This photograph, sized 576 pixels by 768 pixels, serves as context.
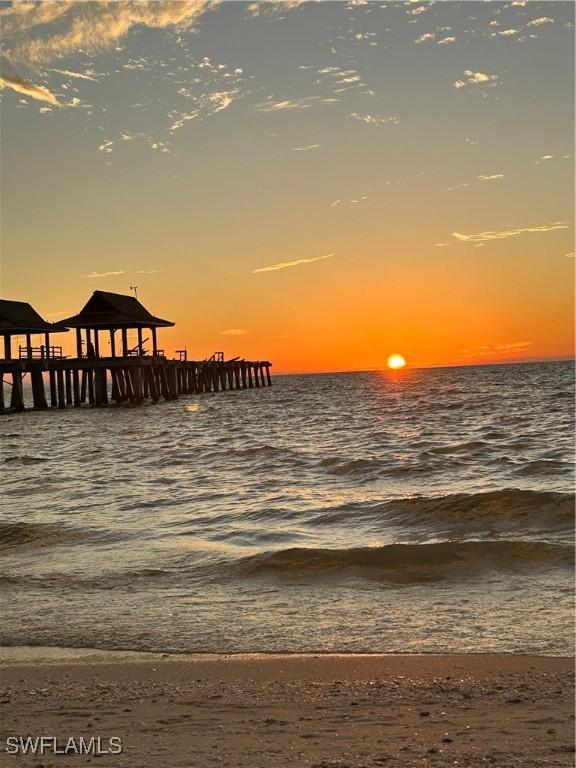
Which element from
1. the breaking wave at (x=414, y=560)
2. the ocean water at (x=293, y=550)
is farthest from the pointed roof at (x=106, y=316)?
the breaking wave at (x=414, y=560)

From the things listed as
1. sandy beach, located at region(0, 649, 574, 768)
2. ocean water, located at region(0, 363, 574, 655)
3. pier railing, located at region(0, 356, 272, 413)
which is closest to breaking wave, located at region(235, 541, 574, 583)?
ocean water, located at region(0, 363, 574, 655)

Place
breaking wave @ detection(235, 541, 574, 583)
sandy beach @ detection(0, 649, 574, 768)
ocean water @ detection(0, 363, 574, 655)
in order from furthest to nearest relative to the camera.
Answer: breaking wave @ detection(235, 541, 574, 583) → ocean water @ detection(0, 363, 574, 655) → sandy beach @ detection(0, 649, 574, 768)

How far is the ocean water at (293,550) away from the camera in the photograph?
604 centimetres

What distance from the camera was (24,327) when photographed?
4356cm

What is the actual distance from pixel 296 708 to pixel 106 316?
43.2m

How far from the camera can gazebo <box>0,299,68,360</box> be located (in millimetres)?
43156

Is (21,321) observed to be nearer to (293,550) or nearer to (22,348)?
(22,348)

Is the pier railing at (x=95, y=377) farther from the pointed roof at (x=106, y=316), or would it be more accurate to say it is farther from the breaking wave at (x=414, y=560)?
the breaking wave at (x=414, y=560)

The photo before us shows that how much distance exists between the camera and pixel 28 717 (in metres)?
4.26

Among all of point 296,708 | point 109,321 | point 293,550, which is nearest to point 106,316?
point 109,321

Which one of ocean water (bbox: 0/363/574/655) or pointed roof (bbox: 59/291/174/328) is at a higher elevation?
pointed roof (bbox: 59/291/174/328)

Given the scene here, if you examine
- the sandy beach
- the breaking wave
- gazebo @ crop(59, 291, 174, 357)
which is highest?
gazebo @ crop(59, 291, 174, 357)

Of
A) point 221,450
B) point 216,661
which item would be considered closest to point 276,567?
point 216,661

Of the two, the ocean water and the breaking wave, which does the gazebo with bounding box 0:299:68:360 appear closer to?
the ocean water
